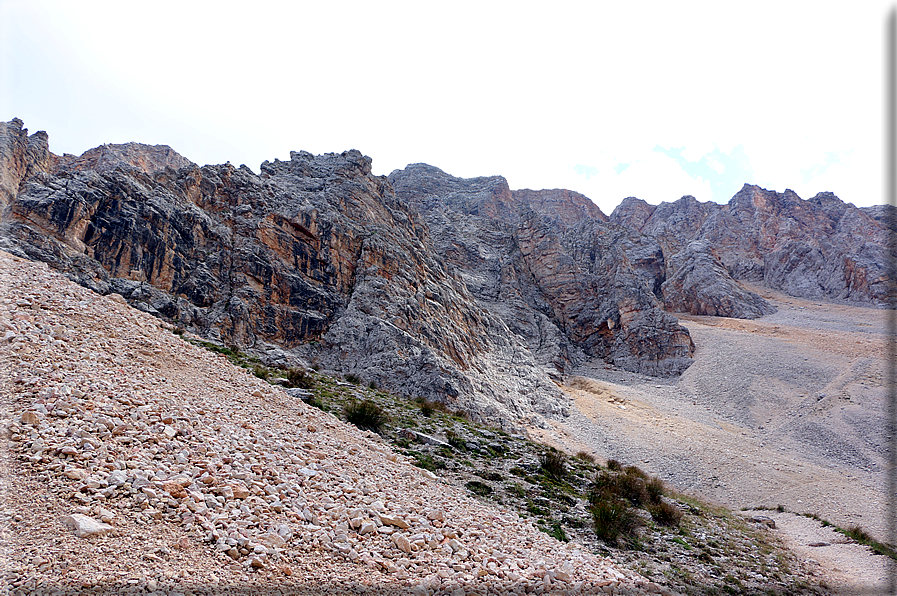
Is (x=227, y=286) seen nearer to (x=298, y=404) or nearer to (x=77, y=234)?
(x=77, y=234)

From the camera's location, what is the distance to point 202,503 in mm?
5961

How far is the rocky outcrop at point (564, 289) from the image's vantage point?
54125mm

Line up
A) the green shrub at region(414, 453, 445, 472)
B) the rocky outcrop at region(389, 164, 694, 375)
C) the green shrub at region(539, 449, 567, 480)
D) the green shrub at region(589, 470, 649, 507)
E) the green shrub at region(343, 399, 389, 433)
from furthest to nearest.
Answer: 1. the rocky outcrop at region(389, 164, 694, 375)
2. the green shrub at region(539, 449, 567, 480)
3. the green shrub at region(589, 470, 649, 507)
4. the green shrub at region(343, 399, 389, 433)
5. the green shrub at region(414, 453, 445, 472)

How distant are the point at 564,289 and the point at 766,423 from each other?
104 feet

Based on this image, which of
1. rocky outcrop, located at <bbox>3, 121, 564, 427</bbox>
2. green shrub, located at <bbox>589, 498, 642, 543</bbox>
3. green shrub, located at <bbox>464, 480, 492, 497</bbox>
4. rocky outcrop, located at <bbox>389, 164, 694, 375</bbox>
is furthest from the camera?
rocky outcrop, located at <bbox>389, 164, 694, 375</bbox>

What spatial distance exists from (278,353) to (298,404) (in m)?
15.2

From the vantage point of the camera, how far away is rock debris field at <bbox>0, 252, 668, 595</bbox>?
4789 mm

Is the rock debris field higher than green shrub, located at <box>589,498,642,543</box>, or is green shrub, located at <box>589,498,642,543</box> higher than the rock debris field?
the rock debris field

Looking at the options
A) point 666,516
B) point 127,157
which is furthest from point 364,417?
point 127,157

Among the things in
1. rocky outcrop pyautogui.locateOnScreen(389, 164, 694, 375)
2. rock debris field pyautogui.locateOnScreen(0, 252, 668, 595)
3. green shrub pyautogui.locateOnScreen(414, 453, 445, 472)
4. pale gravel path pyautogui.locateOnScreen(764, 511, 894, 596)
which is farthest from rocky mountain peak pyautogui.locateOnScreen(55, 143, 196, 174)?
pale gravel path pyautogui.locateOnScreen(764, 511, 894, 596)

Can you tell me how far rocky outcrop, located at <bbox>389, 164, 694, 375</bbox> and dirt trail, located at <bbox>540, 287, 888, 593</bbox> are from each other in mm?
3909

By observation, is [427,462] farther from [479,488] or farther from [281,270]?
[281,270]

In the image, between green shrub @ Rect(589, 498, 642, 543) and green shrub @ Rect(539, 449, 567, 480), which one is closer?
green shrub @ Rect(589, 498, 642, 543)

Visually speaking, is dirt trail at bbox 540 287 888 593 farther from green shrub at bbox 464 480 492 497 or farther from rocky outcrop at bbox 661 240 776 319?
rocky outcrop at bbox 661 240 776 319
